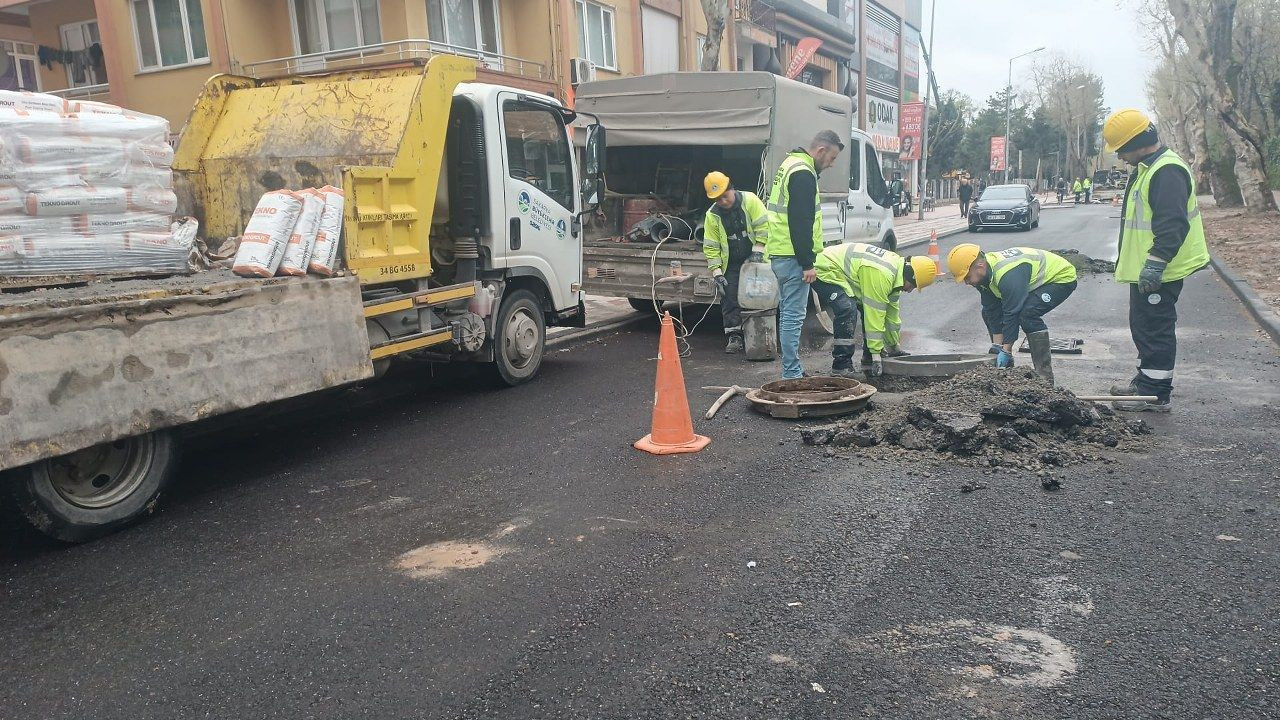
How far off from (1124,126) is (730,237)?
143 inches

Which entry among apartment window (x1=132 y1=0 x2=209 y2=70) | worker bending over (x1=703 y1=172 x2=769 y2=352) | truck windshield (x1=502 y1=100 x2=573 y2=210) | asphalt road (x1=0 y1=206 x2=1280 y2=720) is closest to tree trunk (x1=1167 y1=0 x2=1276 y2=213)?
worker bending over (x1=703 y1=172 x2=769 y2=352)

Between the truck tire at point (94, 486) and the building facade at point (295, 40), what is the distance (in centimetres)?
1284

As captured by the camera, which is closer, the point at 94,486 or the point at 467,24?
the point at 94,486

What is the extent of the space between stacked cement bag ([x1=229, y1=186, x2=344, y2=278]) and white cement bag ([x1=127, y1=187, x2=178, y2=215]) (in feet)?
1.43

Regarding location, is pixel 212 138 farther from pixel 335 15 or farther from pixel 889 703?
pixel 335 15

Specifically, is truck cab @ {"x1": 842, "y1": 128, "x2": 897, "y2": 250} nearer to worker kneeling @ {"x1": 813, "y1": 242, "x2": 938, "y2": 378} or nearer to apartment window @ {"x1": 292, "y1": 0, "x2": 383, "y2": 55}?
worker kneeling @ {"x1": 813, "y1": 242, "x2": 938, "y2": 378}

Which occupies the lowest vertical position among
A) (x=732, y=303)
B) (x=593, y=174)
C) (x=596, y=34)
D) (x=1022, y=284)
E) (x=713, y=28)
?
(x=732, y=303)

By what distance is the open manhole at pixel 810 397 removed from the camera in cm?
594

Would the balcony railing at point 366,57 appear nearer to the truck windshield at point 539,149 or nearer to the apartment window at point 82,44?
the apartment window at point 82,44

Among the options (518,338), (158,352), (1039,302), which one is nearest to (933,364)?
(1039,302)

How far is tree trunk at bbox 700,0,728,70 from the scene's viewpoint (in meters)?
14.9

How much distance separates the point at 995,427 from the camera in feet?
17.3

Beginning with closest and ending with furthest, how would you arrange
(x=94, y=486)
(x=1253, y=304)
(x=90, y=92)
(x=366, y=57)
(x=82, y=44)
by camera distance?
(x=94, y=486), (x=1253, y=304), (x=366, y=57), (x=90, y=92), (x=82, y=44)

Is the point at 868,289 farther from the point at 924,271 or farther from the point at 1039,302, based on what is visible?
the point at 1039,302
